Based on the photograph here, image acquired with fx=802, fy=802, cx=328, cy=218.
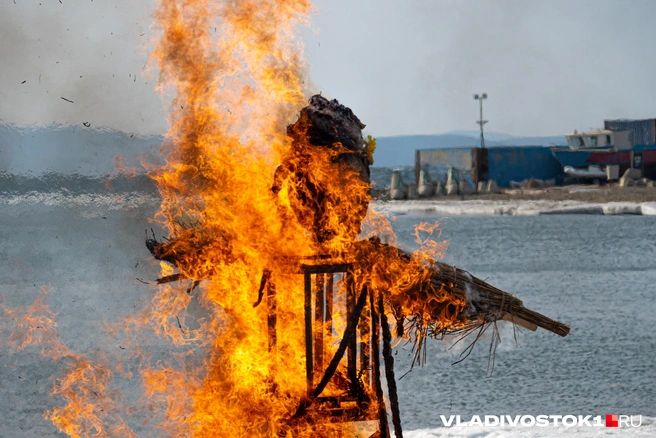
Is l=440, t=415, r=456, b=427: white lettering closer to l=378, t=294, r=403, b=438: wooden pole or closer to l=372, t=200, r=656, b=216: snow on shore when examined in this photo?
l=378, t=294, r=403, b=438: wooden pole

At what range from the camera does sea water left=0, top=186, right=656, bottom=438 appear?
1153 cm

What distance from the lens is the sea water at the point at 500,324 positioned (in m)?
11.5

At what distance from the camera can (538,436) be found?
28.0 feet

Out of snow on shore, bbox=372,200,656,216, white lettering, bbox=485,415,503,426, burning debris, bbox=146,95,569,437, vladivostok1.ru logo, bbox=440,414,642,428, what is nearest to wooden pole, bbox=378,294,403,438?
burning debris, bbox=146,95,569,437

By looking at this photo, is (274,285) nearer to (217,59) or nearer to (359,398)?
(359,398)

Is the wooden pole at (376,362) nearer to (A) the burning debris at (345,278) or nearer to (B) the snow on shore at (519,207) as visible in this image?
(A) the burning debris at (345,278)

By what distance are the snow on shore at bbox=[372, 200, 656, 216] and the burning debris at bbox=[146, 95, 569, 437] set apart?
3866 cm

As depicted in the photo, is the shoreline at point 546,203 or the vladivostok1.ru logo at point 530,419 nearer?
the vladivostok1.ru logo at point 530,419

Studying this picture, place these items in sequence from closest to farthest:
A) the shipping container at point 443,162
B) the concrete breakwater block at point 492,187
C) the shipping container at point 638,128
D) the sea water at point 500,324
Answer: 1. the sea water at point 500,324
2. the concrete breakwater block at point 492,187
3. the shipping container at point 443,162
4. the shipping container at point 638,128

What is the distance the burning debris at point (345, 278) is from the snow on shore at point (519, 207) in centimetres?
3866

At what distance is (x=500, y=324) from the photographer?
56.9 ft

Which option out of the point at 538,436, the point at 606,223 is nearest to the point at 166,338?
the point at 538,436

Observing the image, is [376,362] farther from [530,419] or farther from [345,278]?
[530,419]

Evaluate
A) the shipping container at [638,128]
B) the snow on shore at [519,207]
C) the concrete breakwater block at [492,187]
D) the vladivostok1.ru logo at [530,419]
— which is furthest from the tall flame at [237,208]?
the shipping container at [638,128]
